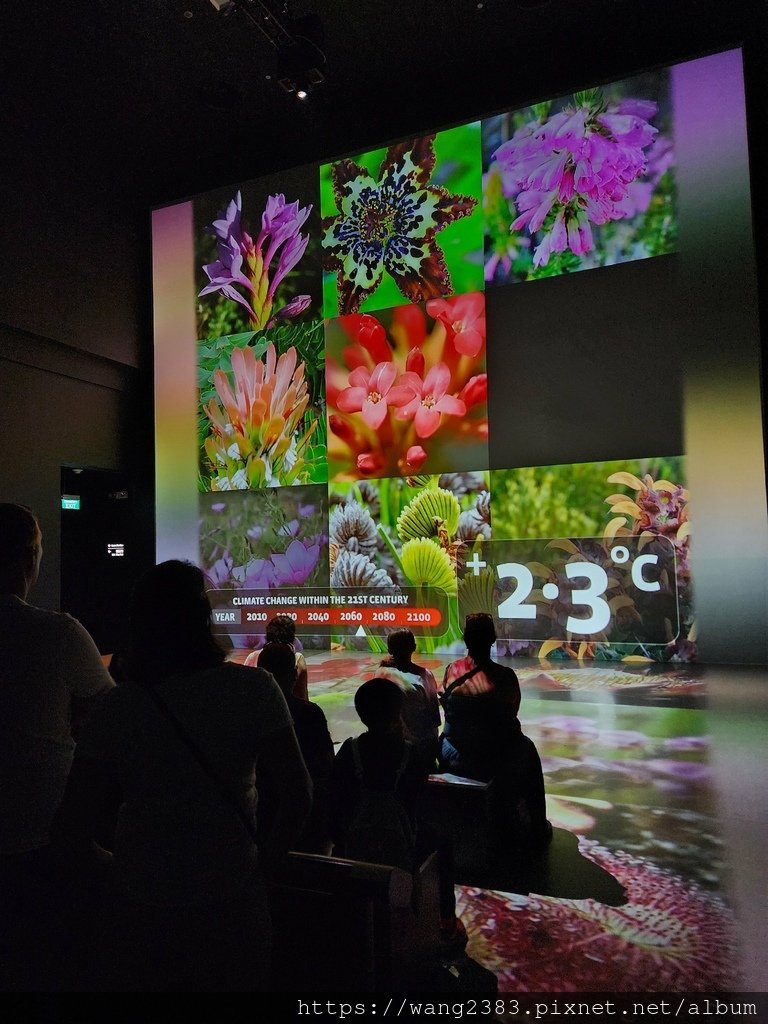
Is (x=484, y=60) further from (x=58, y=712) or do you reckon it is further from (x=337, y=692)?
(x=58, y=712)

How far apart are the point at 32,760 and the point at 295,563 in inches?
240

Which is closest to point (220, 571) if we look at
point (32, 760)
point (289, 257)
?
point (289, 257)

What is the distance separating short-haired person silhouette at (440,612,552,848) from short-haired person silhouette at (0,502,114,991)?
142 centimetres

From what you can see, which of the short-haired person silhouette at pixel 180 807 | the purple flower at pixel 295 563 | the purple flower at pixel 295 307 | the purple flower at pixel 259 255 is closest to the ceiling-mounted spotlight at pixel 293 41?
the purple flower at pixel 259 255

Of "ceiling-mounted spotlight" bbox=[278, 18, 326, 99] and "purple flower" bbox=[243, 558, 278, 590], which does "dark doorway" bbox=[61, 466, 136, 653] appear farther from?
"ceiling-mounted spotlight" bbox=[278, 18, 326, 99]

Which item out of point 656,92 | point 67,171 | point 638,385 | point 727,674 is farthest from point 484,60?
point 727,674

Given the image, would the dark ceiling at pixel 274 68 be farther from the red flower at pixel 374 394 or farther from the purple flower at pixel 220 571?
the purple flower at pixel 220 571

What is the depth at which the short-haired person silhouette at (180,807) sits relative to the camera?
3.11 feet

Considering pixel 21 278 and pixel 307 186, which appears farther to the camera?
pixel 307 186

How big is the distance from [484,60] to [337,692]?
19.5ft

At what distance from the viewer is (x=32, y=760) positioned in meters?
1.22

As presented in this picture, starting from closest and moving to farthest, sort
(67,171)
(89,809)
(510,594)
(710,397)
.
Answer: (89,809) → (710,397) → (510,594) → (67,171)

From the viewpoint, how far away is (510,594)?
21.1ft

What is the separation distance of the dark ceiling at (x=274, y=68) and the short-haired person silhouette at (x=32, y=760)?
18.6 ft
